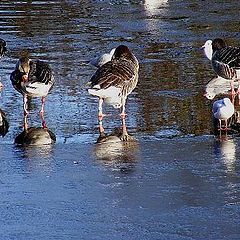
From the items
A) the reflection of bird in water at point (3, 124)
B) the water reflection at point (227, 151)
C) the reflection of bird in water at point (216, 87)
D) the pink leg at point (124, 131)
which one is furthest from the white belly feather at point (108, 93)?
the water reflection at point (227, 151)

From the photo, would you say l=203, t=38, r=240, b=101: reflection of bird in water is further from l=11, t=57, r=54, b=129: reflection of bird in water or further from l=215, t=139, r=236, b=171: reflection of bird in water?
l=215, t=139, r=236, b=171: reflection of bird in water

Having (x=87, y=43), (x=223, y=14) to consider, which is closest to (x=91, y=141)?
(x=87, y=43)

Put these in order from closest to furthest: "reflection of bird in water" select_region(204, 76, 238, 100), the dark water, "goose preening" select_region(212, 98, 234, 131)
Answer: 1. the dark water
2. "goose preening" select_region(212, 98, 234, 131)
3. "reflection of bird in water" select_region(204, 76, 238, 100)

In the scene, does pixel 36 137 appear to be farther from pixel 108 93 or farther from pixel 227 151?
pixel 227 151

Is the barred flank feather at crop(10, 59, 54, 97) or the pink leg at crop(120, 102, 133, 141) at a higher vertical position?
the barred flank feather at crop(10, 59, 54, 97)

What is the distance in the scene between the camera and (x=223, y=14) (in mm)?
27688

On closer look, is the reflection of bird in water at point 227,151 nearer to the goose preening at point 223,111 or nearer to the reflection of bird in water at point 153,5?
the goose preening at point 223,111

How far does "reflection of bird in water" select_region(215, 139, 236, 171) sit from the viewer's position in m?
10.8

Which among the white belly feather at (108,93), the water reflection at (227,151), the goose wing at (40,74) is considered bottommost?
the water reflection at (227,151)

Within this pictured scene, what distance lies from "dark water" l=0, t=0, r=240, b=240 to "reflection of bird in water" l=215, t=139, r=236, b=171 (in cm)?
1

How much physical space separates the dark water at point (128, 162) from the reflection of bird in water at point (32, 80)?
28 cm

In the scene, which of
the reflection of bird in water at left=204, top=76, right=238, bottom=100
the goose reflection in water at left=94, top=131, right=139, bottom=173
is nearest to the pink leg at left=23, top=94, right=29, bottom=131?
the goose reflection in water at left=94, top=131, right=139, bottom=173

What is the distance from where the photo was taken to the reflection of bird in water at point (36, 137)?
40.4 ft

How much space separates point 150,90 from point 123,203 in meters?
6.42
